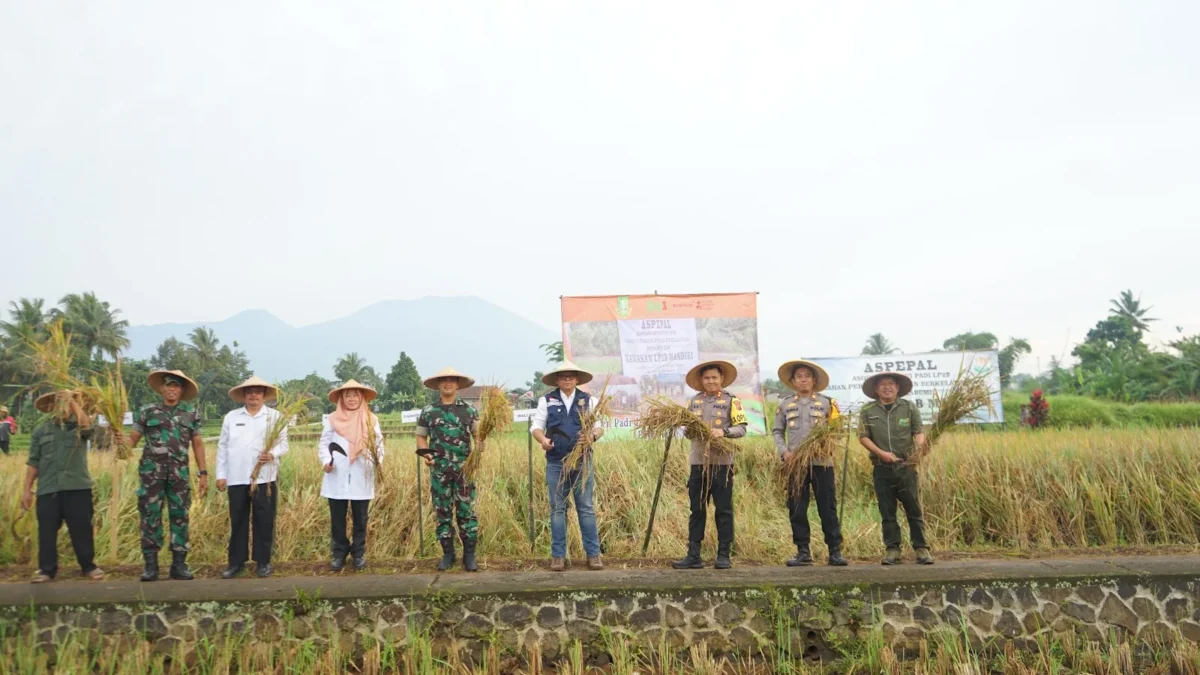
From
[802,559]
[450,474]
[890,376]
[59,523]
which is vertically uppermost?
[890,376]

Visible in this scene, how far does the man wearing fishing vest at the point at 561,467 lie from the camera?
17.3 feet

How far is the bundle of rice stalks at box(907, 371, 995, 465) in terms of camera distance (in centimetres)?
537

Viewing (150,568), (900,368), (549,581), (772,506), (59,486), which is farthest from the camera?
(900,368)

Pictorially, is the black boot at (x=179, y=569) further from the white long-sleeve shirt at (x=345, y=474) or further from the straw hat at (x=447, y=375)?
the straw hat at (x=447, y=375)

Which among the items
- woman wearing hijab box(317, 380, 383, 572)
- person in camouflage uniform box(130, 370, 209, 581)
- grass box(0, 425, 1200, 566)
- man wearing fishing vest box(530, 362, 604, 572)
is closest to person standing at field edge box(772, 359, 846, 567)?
grass box(0, 425, 1200, 566)

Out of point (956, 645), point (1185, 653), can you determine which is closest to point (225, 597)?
point (956, 645)

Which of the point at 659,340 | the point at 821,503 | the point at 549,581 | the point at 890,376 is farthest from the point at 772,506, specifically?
the point at 549,581

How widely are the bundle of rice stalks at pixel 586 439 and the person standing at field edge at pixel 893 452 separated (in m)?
1.95

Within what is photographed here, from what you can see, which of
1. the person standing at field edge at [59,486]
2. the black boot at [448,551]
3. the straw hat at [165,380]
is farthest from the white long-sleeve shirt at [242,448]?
the black boot at [448,551]

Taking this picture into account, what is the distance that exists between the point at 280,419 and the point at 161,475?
858mm

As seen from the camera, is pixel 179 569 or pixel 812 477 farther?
pixel 812 477

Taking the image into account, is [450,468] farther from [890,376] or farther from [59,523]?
[890,376]

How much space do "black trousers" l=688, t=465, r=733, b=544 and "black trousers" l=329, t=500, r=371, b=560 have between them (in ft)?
7.93

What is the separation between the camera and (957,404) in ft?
18.0
